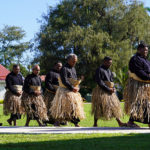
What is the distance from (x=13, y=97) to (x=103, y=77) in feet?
11.7

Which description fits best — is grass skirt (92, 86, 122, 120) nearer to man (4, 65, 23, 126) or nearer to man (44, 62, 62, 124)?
man (44, 62, 62, 124)

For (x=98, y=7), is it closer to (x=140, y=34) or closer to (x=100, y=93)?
(x=140, y=34)

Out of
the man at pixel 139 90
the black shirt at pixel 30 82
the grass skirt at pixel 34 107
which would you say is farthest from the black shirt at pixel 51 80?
the man at pixel 139 90

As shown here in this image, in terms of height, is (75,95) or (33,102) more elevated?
(75,95)

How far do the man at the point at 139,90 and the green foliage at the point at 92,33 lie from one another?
1355 inches

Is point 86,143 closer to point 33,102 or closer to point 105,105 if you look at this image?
point 105,105

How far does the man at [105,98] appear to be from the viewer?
1080 centimetres

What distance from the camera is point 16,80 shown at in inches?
524

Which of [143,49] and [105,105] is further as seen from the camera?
[105,105]

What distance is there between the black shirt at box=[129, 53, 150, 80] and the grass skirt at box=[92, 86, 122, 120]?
4.81 feet

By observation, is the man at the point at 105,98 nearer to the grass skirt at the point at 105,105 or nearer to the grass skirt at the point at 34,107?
the grass skirt at the point at 105,105

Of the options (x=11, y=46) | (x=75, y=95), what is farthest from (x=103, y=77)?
(x=11, y=46)

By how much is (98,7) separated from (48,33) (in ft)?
21.1

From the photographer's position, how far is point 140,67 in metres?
9.55
